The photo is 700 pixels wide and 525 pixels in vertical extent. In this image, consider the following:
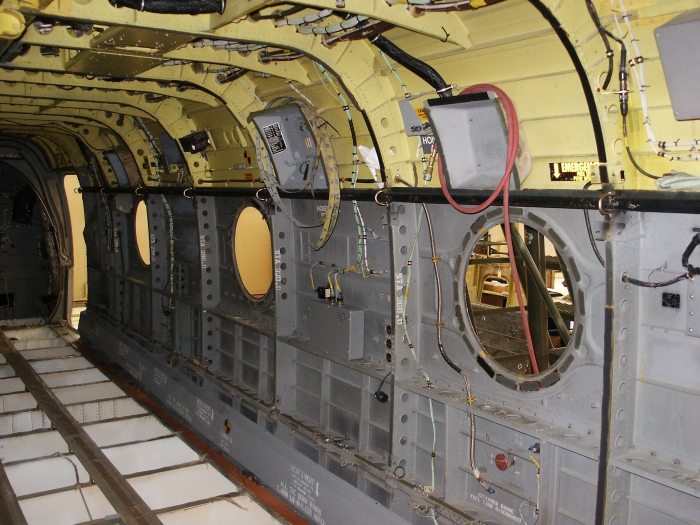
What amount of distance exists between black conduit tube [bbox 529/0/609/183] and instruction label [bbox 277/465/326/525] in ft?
13.5

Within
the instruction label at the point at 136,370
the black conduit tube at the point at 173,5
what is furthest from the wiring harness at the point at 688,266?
the instruction label at the point at 136,370

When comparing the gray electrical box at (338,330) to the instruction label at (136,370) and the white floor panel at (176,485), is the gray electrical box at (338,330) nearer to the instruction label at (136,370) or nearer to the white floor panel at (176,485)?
the white floor panel at (176,485)

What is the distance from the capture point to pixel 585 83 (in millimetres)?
4234

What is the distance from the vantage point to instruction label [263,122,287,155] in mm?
7465

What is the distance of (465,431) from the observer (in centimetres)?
604

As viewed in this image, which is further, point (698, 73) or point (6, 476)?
point (6, 476)

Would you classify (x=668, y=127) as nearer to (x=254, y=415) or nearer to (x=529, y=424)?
(x=529, y=424)

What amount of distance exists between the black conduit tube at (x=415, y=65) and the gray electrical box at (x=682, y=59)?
1756mm

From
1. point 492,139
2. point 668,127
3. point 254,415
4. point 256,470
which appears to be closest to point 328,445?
point 256,470

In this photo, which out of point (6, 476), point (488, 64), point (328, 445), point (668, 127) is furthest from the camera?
point (328, 445)

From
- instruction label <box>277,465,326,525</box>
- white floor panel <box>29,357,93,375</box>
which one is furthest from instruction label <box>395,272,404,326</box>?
white floor panel <box>29,357,93,375</box>

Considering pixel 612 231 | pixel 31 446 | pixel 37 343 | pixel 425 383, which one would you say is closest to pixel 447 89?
pixel 612 231

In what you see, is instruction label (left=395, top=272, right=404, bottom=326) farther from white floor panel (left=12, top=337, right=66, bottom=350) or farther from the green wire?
white floor panel (left=12, top=337, right=66, bottom=350)

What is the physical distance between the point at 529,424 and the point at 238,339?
555cm
